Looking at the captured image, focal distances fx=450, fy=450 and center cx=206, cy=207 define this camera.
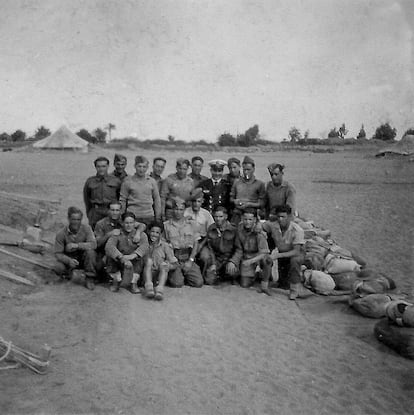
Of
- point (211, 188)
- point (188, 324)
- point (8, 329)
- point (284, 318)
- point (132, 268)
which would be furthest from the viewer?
point (211, 188)

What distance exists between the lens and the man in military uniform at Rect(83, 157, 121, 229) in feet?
19.7

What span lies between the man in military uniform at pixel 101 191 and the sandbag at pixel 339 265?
3.11 metres

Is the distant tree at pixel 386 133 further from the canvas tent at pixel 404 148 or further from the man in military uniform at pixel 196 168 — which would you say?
the man in military uniform at pixel 196 168

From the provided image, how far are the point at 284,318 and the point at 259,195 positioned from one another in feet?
6.51

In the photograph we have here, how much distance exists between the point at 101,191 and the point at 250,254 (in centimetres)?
215

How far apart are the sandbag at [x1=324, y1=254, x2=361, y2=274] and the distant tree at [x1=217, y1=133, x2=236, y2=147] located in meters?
35.6

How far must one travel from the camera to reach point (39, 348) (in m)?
3.87

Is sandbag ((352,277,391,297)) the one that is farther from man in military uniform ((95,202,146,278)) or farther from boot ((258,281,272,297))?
A: man in military uniform ((95,202,146,278))

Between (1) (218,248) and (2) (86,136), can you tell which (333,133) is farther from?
(1) (218,248)

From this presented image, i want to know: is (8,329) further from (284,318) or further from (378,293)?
(378,293)

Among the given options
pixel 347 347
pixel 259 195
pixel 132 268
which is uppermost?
pixel 259 195

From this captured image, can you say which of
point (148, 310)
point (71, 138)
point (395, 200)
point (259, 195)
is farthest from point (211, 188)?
point (71, 138)

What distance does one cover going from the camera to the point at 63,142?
117 ft

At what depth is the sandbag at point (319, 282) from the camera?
228 inches
